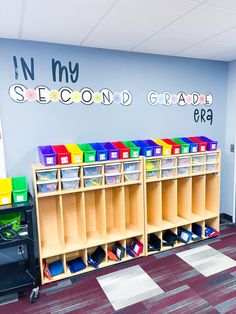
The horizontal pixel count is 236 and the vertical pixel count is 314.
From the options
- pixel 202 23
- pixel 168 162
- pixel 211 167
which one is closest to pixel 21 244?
pixel 168 162

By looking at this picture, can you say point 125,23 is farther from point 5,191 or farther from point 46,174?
point 5,191

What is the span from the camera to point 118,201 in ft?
8.68

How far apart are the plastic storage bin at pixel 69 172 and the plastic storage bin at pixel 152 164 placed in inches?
31.2

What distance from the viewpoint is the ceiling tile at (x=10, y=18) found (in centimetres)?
156

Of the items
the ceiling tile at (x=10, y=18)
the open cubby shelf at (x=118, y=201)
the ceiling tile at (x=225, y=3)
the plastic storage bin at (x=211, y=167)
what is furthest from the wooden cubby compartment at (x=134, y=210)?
the ceiling tile at (x=10, y=18)

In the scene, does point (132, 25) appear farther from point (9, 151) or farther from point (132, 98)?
point (9, 151)

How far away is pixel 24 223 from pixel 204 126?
259cm

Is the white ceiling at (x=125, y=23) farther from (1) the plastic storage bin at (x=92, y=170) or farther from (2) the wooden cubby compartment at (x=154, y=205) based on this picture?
(2) the wooden cubby compartment at (x=154, y=205)

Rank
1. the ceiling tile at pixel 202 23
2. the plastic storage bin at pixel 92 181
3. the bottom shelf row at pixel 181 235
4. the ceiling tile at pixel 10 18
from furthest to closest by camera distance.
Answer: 1. the bottom shelf row at pixel 181 235
2. the plastic storage bin at pixel 92 181
3. the ceiling tile at pixel 202 23
4. the ceiling tile at pixel 10 18

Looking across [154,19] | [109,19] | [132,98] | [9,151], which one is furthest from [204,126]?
[9,151]

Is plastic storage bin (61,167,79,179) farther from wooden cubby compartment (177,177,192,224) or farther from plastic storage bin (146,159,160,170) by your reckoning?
wooden cubby compartment (177,177,192,224)

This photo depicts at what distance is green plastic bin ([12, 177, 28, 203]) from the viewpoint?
2.10 metres

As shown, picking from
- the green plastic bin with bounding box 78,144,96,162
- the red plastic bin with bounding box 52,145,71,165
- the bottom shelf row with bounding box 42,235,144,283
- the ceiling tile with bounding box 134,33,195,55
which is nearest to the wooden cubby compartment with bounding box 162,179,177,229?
the bottom shelf row with bounding box 42,235,144,283

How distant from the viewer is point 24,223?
2234mm
